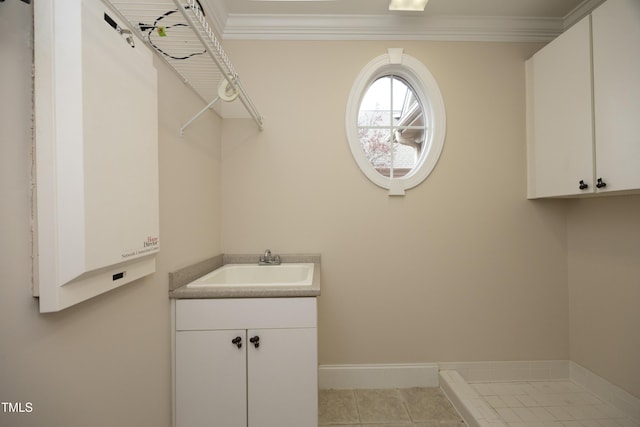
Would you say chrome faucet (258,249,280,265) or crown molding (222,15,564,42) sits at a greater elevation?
crown molding (222,15,564,42)

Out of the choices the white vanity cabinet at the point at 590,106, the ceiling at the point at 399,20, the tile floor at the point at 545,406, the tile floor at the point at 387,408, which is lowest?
the tile floor at the point at 387,408

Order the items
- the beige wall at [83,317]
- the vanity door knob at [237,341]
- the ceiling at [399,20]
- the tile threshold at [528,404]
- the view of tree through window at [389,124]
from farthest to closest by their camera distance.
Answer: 1. the view of tree through window at [389,124]
2. the ceiling at [399,20]
3. the tile threshold at [528,404]
4. the vanity door knob at [237,341]
5. the beige wall at [83,317]

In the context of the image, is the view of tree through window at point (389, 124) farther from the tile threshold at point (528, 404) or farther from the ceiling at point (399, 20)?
the tile threshold at point (528, 404)

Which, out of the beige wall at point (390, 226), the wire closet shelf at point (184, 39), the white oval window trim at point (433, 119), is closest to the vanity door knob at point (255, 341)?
the beige wall at point (390, 226)

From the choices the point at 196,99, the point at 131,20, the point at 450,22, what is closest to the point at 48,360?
the point at 131,20

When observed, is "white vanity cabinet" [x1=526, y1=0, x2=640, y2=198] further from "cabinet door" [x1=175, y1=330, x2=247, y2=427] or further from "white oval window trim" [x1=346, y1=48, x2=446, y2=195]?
"cabinet door" [x1=175, y1=330, x2=247, y2=427]

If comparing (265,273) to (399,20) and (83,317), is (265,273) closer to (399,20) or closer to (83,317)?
(83,317)

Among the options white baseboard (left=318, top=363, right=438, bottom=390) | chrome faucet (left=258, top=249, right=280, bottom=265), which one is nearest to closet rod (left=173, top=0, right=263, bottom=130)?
chrome faucet (left=258, top=249, right=280, bottom=265)

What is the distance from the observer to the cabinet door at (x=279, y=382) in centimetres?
127

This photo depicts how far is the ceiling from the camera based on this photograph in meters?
1.79

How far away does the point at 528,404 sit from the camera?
1663mm

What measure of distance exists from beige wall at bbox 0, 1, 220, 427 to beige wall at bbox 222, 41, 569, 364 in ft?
1.88

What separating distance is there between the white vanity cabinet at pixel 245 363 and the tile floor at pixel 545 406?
44.8 inches

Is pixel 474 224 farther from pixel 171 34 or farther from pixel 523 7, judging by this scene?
pixel 171 34
